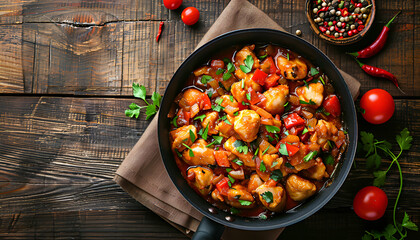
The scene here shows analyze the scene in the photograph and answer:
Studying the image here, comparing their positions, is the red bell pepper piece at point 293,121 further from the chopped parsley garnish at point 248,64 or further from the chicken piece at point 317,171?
the chopped parsley garnish at point 248,64

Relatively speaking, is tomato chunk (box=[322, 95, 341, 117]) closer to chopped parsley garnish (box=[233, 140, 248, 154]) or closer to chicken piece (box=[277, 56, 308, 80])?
chicken piece (box=[277, 56, 308, 80])

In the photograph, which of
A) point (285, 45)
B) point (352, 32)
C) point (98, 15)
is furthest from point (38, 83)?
point (352, 32)

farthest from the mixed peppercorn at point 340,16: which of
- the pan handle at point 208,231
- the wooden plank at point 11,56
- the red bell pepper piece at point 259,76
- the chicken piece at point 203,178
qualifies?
the wooden plank at point 11,56

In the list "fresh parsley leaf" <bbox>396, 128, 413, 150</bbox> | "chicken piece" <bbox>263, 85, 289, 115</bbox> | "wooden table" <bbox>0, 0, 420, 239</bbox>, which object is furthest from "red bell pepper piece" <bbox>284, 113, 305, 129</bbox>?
"fresh parsley leaf" <bbox>396, 128, 413, 150</bbox>

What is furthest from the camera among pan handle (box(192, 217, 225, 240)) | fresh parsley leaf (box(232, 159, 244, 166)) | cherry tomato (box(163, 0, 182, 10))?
cherry tomato (box(163, 0, 182, 10))

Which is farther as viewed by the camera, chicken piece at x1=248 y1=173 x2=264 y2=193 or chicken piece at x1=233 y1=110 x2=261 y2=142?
chicken piece at x1=248 y1=173 x2=264 y2=193

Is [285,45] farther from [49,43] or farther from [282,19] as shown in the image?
[49,43]
